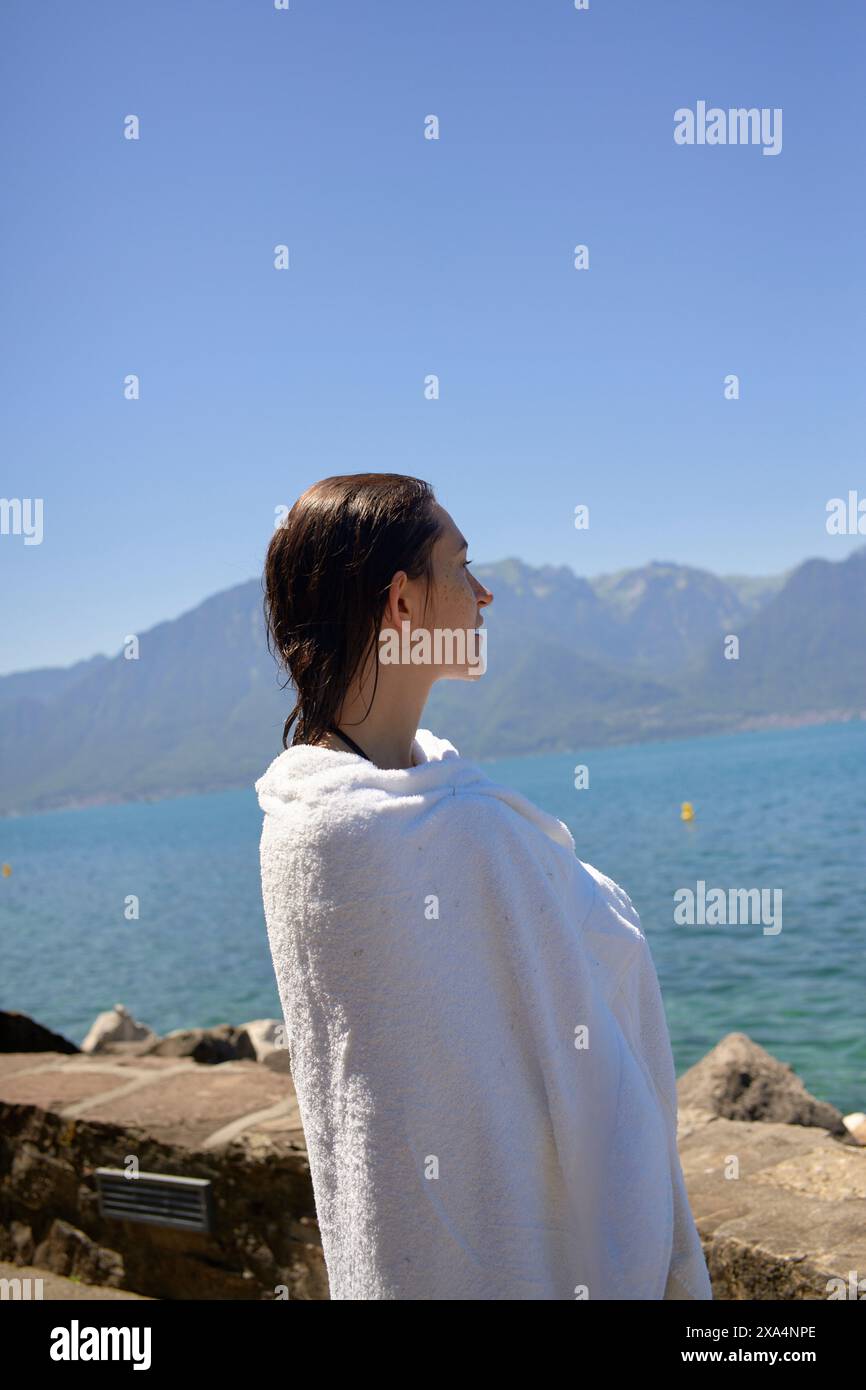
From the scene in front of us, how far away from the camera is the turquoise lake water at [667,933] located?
17484mm

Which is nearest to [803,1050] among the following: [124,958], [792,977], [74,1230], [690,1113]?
[792,977]

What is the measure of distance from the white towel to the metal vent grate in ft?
7.72

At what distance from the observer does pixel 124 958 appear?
113 feet

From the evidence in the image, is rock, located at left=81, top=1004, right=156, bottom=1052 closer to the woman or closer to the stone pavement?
the stone pavement

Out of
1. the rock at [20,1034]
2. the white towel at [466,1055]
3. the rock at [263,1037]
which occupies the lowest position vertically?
the rock at [263,1037]

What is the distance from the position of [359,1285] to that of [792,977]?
772 inches

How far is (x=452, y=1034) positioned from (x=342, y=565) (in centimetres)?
72

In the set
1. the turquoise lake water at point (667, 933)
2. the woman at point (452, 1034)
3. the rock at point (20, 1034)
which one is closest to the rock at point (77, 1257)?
the rock at point (20, 1034)

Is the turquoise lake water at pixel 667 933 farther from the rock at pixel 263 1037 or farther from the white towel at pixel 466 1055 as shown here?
the white towel at pixel 466 1055

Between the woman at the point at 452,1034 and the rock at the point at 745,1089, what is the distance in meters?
4.76

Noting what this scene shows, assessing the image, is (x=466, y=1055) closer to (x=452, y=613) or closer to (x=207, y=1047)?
(x=452, y=613)

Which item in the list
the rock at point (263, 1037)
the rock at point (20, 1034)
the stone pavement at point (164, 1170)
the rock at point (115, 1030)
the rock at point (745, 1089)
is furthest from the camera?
the rock at point (115, 1030)

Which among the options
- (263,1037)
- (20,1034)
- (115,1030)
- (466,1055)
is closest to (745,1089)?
(20,1034)
